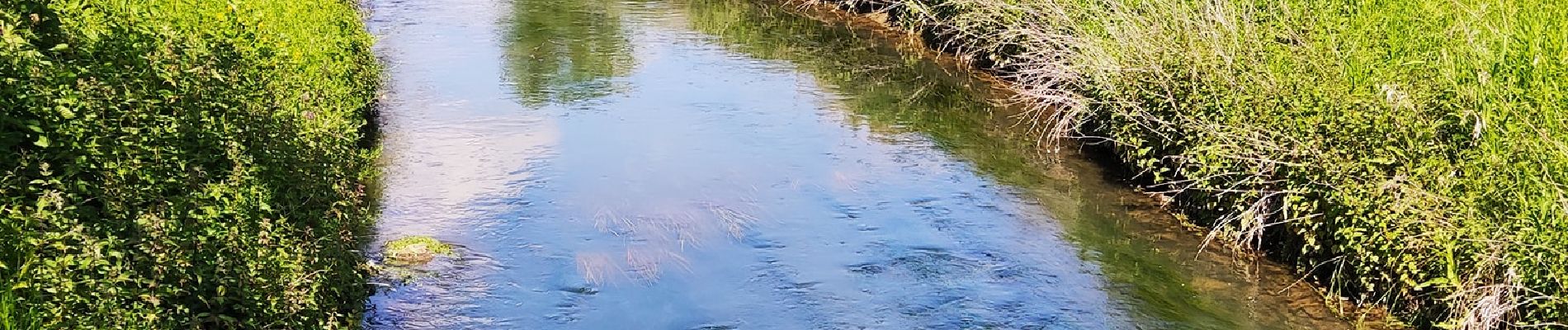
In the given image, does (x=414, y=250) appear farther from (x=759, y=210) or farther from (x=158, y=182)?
(x=158, y=182)

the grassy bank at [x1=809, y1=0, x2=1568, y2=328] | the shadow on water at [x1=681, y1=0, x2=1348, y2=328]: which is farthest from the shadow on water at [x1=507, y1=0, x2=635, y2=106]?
the grassy bank at [x1=809, y1=0, x2=1568, y2=328]

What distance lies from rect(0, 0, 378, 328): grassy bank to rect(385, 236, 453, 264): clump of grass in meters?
0.80

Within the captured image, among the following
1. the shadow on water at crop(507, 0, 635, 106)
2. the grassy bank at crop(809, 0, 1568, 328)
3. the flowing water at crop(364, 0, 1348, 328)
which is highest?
the grassy bank at crop(809, 0, 1568, 328)

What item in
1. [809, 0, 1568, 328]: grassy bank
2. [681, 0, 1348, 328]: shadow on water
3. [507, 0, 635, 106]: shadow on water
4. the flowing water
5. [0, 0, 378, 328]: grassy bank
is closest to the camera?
[0, 0, 378, 328]: grassy bank

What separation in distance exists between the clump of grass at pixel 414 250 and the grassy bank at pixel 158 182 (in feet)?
2.61

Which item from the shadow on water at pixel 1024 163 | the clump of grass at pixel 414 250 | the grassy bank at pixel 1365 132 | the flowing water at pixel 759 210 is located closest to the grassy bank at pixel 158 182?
the clump of grass at pixel 414 250

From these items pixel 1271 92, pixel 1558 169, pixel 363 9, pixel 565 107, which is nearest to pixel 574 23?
pixel 363 9

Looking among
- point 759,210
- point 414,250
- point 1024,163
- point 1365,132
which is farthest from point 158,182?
point 1024,163

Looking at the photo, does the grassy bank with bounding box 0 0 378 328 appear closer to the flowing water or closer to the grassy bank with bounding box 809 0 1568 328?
the flowing water

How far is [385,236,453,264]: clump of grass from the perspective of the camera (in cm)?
802

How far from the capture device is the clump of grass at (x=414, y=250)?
8.02 m

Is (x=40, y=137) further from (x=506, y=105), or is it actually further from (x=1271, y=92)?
(x=506, y=105)

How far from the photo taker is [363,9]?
1844 cm

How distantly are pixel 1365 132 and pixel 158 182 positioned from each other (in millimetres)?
5929
